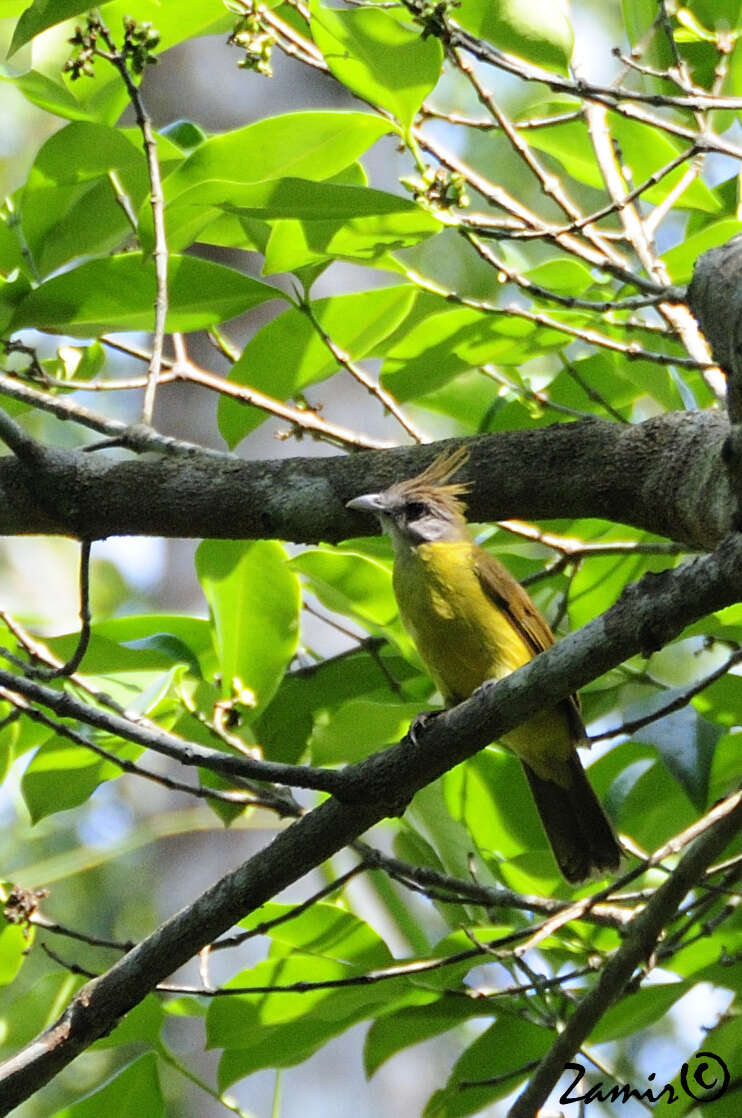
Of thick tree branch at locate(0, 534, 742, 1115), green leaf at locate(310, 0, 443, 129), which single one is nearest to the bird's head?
thick tree branch at locate(0, 534, 742, 1115)

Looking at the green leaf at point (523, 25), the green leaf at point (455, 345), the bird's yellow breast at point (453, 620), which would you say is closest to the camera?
the green leaf at point (523, 25)

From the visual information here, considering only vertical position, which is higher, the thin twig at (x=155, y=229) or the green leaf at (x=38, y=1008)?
the thin twig at (x=155, y=229)

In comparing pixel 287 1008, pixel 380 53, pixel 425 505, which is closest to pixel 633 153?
pixel 380 53

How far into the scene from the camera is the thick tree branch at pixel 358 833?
2.07m

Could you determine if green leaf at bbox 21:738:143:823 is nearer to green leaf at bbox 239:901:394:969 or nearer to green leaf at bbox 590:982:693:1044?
green leaf at bbox 239:901:394:969

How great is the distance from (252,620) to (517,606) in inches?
36.0

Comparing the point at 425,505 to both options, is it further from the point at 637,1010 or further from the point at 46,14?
the point at 46,14

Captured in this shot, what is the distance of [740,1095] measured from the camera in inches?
103

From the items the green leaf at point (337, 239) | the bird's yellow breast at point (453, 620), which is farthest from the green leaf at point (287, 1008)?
the green leaf at point (337, 239)

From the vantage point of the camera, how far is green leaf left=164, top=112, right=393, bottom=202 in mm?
2518

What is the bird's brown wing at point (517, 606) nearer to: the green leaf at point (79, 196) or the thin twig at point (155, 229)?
the thin twig at point (155, 229)

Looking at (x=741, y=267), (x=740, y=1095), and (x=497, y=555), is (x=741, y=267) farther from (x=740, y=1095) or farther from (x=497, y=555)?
(x=740, y=1095)

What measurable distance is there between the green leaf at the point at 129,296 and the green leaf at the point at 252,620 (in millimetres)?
514

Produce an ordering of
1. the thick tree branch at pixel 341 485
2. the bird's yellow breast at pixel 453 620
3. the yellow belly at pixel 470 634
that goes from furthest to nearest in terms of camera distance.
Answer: the yellow belly at pixel 470 634, the bird's yellow breast at pixel 453 620, the thick tree branch at pixel 341 485
